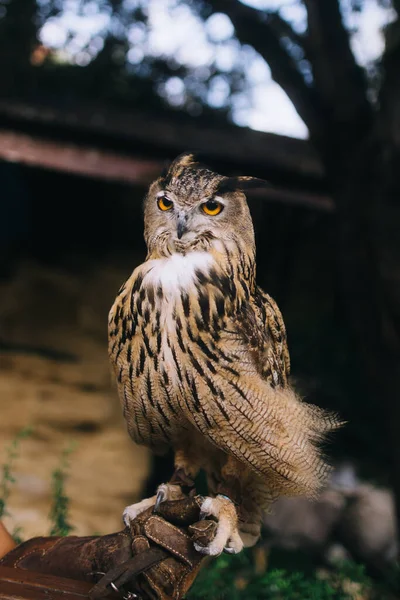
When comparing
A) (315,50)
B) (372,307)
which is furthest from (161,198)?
(315,50)

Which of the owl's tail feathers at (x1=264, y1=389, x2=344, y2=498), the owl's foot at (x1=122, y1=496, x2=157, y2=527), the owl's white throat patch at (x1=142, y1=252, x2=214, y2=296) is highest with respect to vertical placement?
the owl's white throat patch at (x1=142, y1=252, x2=214, y2=296)

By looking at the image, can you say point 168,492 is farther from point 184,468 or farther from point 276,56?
point 276,56

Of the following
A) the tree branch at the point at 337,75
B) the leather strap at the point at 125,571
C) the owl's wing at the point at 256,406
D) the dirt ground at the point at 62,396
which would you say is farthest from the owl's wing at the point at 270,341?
the dirt ground at the point at 62,396

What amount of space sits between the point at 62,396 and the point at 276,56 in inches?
74.7

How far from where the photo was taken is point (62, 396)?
10.0ft

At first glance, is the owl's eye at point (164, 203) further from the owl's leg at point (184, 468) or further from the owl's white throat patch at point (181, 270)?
the owl's leg at point (184, 468)

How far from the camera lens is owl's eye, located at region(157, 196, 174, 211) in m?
1.06

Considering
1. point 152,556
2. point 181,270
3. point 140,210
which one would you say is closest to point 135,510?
point 152,556

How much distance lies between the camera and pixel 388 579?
247 centimetres

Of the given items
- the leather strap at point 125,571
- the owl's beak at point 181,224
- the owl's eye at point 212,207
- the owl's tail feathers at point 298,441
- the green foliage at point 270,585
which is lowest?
the green foliage at point 270,585

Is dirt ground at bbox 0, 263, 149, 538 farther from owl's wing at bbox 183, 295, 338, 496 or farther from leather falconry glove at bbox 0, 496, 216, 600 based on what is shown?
owl's wing at bbox 183, 295, 338, 496

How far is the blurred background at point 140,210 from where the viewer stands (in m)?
2.43

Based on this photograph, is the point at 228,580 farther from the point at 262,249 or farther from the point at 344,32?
the point at 344,32

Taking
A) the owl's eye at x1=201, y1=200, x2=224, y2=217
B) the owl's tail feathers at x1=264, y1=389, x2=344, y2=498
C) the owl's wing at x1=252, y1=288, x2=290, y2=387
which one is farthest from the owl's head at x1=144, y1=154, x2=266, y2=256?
the owl's tail feathers at x1=264, y1=389, x2=344, y2=498
